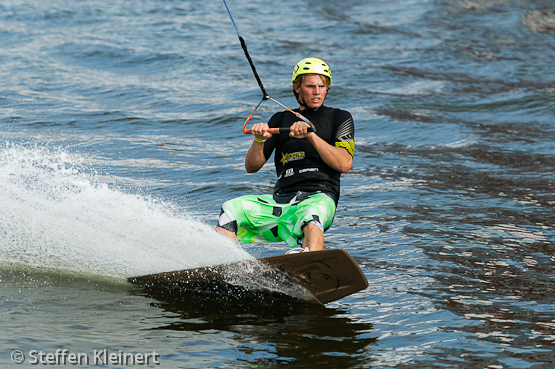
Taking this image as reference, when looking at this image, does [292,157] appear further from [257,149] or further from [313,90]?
[313,90]

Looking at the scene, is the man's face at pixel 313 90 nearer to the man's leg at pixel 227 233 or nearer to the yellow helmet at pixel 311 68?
the yellow helmet at pixel 311 68

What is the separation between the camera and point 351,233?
8.41 meters

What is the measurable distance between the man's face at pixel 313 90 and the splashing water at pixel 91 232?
4.89 feet

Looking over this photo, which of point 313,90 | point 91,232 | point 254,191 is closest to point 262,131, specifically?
point 313,90

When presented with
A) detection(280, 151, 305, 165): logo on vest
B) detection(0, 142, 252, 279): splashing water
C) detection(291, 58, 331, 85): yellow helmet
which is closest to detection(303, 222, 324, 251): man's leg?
detection(280, 151, 305, 165): logo on vest

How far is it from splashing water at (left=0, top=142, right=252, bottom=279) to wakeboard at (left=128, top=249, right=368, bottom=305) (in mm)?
153

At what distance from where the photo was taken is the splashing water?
21.0 feet

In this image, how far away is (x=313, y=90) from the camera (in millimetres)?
6555

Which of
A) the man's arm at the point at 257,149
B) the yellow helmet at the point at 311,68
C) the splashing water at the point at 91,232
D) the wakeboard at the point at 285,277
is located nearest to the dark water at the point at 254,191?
the splashing water at the point at 91,232

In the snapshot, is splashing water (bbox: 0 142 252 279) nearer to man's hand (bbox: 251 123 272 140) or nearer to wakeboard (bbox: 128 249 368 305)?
wakeboard (bbox: 128 249 368 305)

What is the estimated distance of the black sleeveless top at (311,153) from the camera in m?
6.45

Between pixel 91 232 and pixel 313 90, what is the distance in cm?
238

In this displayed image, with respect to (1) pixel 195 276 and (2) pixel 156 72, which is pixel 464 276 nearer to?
(1) pixel 195 276

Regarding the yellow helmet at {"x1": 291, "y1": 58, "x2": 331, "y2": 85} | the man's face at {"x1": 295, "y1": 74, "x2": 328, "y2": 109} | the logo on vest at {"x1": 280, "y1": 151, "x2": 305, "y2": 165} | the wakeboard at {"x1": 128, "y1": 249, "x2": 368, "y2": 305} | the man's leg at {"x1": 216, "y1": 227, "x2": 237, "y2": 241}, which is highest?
the yellow helmet at {"x1": 291, "y1": 58, "x2": 331, "y2": 85}
